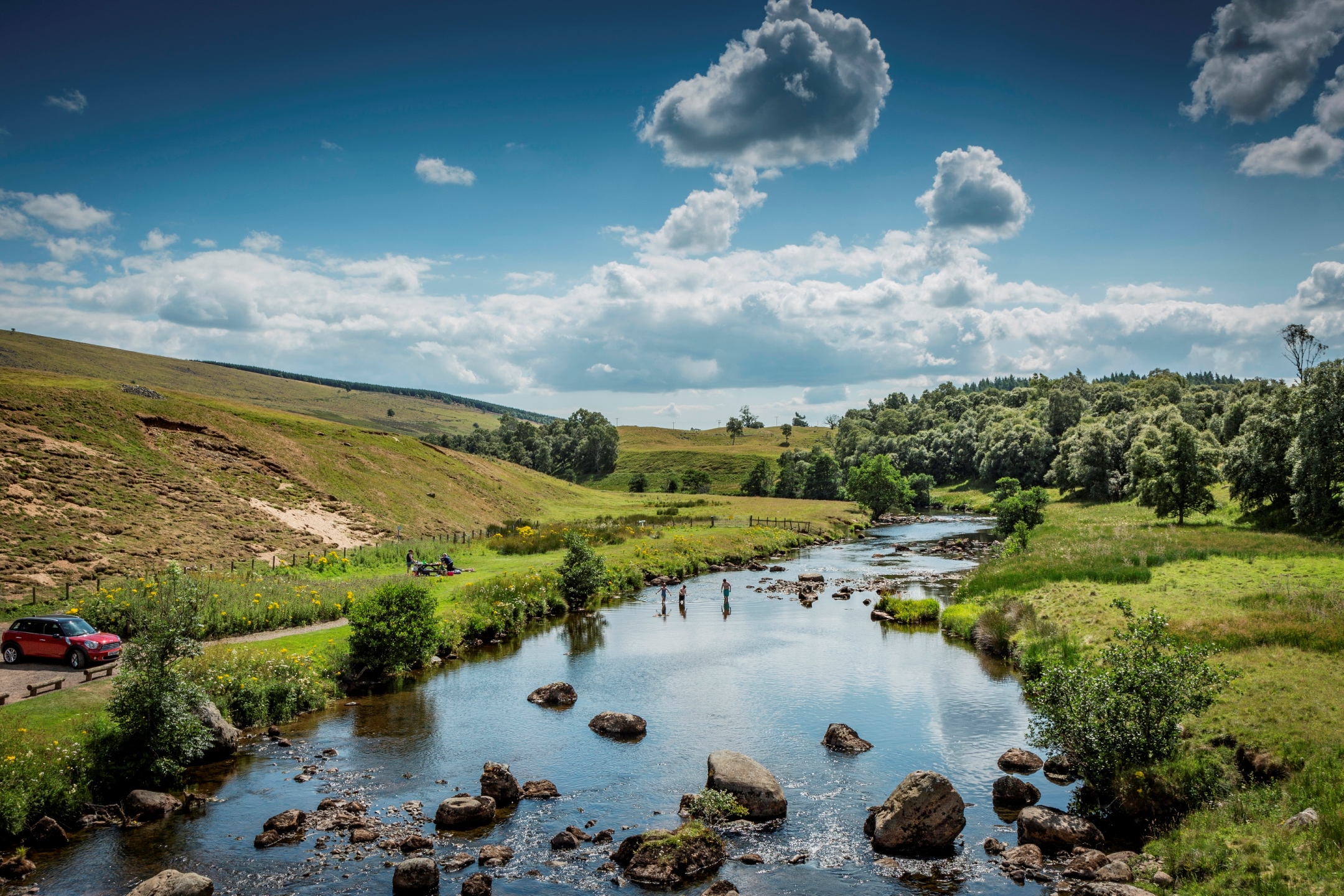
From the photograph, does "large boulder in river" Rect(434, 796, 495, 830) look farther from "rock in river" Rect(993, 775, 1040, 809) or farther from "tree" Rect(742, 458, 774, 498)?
"tree" Rect(742, 458, 774, 498)

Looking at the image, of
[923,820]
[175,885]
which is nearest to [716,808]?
[923,820]

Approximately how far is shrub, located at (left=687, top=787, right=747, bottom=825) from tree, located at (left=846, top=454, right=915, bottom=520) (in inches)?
4547

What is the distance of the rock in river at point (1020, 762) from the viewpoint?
85.1 feet

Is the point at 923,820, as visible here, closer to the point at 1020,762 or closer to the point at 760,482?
the point at 1020,762

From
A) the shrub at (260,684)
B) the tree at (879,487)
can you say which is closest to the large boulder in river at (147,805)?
the shrub at (260,684)

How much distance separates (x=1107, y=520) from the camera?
80.6 m

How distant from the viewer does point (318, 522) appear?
243 ft

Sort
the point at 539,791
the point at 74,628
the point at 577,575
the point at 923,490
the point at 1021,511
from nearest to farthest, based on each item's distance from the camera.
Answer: the point at 539,791
the point at 74,628
the point at 577,575
the point at 1021,511
the point at 923,490

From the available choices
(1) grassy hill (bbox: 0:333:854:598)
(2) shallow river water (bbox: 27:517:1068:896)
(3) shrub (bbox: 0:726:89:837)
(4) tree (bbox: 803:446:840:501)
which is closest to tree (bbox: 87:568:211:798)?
(3) shrub (bbox: 0:726:89:837)

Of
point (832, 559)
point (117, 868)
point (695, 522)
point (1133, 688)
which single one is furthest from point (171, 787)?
point (695, 522)

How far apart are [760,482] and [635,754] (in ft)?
494

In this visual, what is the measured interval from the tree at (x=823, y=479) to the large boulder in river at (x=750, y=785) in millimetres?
144172

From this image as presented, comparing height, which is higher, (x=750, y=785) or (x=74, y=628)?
(x=74, y=628)

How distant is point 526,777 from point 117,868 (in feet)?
37.2
